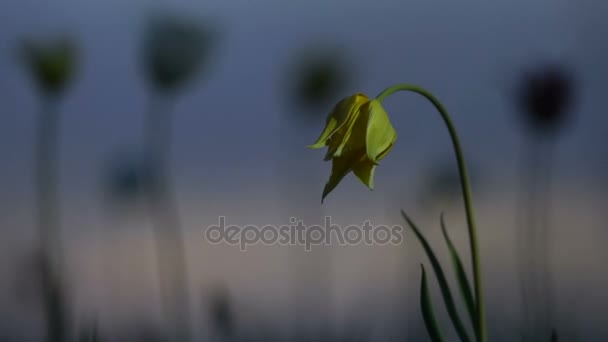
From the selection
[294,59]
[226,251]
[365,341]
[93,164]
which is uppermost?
[294,59]

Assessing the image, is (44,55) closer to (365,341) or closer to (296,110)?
(296,110)

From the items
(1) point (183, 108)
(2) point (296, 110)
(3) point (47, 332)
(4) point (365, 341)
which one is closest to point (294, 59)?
(2) point (296, 110)

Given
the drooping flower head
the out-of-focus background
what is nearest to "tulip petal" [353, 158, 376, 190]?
the drooping flower head

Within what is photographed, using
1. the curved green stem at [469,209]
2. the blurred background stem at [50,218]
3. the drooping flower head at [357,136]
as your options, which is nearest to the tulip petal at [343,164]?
the drooping flower head at [357,136]

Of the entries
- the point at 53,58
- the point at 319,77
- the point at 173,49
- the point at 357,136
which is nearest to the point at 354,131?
the point at 357,136

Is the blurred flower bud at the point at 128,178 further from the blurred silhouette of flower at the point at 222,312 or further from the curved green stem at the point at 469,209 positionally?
the curved green stem at the point at 469,209

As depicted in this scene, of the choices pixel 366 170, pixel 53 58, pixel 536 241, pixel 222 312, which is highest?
pixel 53 58

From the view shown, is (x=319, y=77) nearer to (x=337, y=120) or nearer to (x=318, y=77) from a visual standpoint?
(x=318, y=77)
